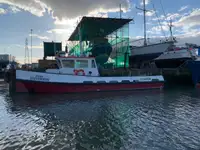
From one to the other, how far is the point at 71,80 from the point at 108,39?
49.9ft

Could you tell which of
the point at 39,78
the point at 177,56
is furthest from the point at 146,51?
the point at 39,78

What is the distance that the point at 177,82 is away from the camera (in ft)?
70.1

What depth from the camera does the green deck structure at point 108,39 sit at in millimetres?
24066

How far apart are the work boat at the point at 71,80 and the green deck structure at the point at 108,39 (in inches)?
327

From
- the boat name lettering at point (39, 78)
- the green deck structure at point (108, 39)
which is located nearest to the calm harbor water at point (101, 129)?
the boat name lettering at point (39, 78)

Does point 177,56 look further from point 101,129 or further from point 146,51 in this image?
point 101,129

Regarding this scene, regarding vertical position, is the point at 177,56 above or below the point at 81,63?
above

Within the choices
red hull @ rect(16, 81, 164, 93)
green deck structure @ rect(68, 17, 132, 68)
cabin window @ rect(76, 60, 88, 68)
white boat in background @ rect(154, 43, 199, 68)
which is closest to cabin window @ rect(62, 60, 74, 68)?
cabin window @ rect(76, 60, 88, 68)

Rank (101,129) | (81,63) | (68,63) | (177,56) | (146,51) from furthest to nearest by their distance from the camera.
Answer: (146,51) → (177,56) → (81,63) → (68,63) → (101,129)

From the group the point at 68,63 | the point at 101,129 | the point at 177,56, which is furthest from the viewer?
the point at 177,56

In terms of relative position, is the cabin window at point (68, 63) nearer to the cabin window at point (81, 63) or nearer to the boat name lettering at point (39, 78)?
the cabin window at point (81, 63)

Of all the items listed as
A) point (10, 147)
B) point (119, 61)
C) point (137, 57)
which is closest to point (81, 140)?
point (10, 147)

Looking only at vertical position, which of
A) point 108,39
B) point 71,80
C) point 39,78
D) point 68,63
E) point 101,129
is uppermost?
point 108,39

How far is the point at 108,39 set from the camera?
2752 centimetres
